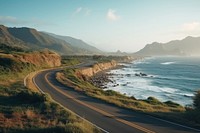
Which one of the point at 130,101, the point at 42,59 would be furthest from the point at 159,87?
the point at 130,101

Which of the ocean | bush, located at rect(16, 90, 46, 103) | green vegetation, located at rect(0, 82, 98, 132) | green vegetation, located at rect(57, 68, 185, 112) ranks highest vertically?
bush, located at rect(16, 90, 46, 103)

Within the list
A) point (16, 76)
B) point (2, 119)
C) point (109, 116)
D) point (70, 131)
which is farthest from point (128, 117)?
point (16, 76)

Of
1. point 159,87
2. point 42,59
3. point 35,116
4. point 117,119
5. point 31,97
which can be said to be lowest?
point 159,87

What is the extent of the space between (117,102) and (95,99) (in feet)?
11.8

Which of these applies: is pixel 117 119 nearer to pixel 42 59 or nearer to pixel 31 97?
pixel 31 97

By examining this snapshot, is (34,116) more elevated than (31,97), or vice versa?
(31,97)

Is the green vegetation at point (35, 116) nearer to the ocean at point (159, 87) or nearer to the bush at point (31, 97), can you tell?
the bush at point (31, 97)

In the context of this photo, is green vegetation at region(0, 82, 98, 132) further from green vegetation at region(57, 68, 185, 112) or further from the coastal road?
green vegetation at region(57, 68, 185, 112)

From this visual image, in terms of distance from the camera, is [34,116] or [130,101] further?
[130,101]

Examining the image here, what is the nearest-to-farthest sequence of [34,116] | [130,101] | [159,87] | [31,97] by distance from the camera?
[34,116] < [31,97] < [130,101] < [159,87]

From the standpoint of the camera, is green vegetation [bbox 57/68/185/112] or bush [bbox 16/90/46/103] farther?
green vegetation [bbox 57/68/185/112]

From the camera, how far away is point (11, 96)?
31312 millimetres

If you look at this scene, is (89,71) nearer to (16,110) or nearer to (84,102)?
(84,102)

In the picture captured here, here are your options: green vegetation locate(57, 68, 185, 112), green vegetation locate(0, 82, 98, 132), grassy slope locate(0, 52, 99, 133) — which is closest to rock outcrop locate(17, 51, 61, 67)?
green vegetation locate(57, 68, 185, 112)
